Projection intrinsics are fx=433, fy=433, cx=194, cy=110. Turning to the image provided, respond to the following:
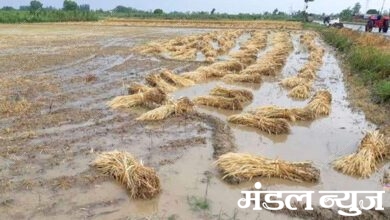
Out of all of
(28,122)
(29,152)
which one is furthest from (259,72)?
(29,152)

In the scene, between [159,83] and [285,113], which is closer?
[285,113]

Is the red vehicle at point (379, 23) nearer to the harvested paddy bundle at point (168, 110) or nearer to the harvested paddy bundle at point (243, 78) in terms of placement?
the harvested paddy bundle at point (243, 78)

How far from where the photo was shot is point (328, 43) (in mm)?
26250

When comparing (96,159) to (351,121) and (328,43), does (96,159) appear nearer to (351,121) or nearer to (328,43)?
(351,121)

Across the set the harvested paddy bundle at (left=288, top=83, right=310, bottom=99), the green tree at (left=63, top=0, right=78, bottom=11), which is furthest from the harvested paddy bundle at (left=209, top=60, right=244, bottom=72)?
the green tree at (left=63, top=0, right=78, bottom=11)

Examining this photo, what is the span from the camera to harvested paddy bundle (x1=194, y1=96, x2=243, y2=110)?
916 centimetres

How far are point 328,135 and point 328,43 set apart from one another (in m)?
19.8

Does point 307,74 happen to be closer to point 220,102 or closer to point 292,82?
point 292,82

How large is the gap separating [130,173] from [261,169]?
177 centimetres

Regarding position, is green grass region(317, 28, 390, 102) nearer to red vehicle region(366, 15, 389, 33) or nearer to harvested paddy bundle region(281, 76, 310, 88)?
harvested paddy bundle region(281, 76, 310, 88)

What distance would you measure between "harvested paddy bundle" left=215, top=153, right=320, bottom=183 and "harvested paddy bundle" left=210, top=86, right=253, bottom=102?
380 cm

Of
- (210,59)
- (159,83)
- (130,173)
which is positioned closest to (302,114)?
(159,83)

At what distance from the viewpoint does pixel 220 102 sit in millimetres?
9242

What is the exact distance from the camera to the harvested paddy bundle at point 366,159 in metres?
6.12
